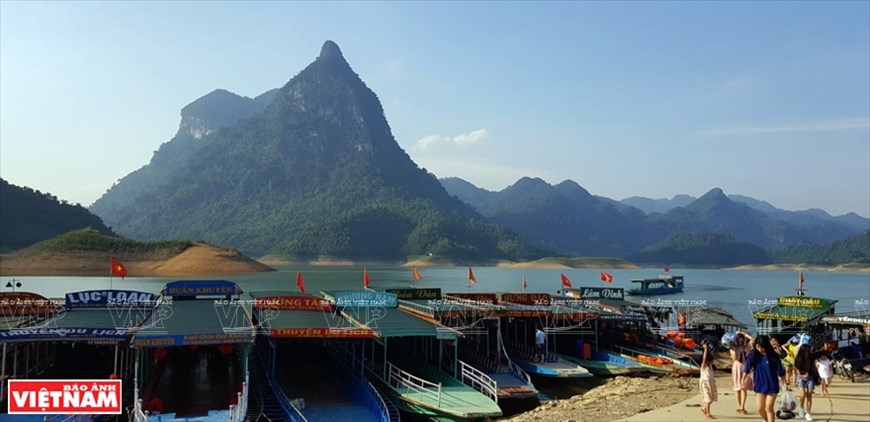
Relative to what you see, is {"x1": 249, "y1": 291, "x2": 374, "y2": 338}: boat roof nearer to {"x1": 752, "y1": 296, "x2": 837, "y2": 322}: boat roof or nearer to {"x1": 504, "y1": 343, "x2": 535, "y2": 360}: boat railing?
{"x1": 504, "y1": 343, "x2": 535, "y2": 360}: boat railing

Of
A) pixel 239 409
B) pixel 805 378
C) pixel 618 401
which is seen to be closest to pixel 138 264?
pixel 239 409

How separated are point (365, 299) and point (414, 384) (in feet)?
39.3

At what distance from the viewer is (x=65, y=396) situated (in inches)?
402

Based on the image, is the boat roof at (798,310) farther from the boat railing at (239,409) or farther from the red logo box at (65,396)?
the red logo box at (65,396)

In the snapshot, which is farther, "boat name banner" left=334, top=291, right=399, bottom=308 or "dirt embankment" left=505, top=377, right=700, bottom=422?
"boat name banner" left=334, top=291, right=399, bottom=308

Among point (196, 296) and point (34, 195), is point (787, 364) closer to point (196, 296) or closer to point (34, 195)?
point (196, 296)

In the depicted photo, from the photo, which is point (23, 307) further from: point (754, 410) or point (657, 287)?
point (657, 287)

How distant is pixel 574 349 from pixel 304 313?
1577 centimetres

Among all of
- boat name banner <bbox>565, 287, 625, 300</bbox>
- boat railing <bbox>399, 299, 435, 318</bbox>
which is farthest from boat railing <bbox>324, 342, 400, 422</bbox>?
boat name banner <bbox>565, 287, 625, 300</bbox>

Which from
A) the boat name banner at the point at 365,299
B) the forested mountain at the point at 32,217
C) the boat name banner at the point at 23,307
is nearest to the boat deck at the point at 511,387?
the boat name banner at the point at 365,299

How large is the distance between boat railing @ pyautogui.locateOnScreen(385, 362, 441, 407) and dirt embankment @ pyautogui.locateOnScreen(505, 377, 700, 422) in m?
3.28

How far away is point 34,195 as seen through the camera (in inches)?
7338

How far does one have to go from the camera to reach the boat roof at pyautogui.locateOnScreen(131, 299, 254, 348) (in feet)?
76.8

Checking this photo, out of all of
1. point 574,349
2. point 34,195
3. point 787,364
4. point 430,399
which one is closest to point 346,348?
point 430,399
